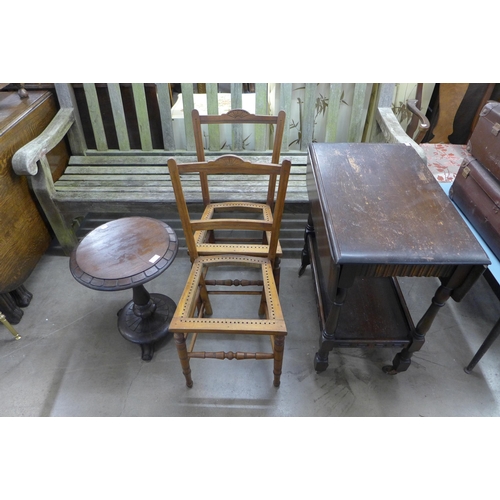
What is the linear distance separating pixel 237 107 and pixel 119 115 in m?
0.91

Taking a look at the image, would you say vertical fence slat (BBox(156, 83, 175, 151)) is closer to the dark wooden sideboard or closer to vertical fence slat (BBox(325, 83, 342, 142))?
the dark wooden sideboard

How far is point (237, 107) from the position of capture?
252 centimetres

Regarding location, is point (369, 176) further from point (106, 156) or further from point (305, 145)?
point (106, 156)

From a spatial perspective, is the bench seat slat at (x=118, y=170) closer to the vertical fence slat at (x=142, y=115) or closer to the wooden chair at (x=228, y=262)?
the vertical fence slat at (x=142, y=115)

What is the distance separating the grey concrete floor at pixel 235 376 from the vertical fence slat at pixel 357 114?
1387mm

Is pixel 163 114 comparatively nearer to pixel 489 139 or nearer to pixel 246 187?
pixel 246 187

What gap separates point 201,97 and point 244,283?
1.86 metres

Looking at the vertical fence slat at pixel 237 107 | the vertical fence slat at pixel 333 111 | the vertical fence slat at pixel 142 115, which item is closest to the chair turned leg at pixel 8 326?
the vertical fence slat at pixel 142 115

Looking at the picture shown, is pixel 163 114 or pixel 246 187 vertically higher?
pixel 163 114

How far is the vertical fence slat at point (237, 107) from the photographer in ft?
7.92

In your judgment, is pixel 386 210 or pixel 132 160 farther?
pixel 132 160

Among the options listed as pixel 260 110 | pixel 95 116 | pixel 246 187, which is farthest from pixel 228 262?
pixel 95 116

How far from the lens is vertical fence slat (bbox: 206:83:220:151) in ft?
7.96

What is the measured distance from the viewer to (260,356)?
1.63 metres
